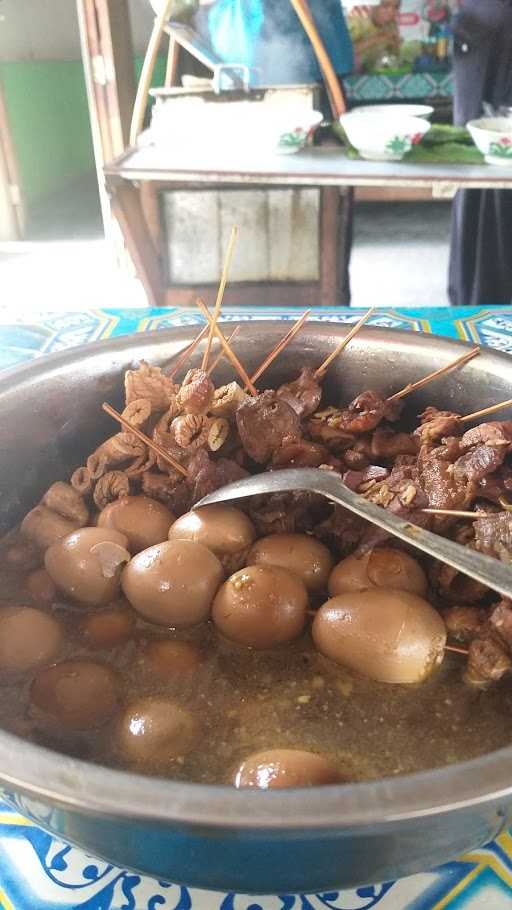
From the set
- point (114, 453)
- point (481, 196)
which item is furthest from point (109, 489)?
point (481, 196)

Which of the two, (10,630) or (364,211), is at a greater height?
(10,630)

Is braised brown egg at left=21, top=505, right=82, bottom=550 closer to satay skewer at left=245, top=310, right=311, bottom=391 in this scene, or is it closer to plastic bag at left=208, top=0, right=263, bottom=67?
A: satay skewer at left=245, top=310, right=311, bottom=391

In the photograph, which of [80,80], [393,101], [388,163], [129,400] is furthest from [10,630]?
[393,101]

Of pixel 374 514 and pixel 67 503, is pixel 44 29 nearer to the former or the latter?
pixel 67 503

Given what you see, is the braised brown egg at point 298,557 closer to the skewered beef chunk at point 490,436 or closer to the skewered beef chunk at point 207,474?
the skewered beef chunk at point 207,474

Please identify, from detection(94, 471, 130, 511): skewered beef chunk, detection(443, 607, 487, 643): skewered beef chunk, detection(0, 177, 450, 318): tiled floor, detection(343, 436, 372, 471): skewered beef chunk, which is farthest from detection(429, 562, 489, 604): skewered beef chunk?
detection(0, 177, 450, 318): tiled floor

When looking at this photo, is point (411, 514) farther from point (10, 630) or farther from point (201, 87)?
point (201, 87)

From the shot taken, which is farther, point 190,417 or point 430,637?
point 190,417
